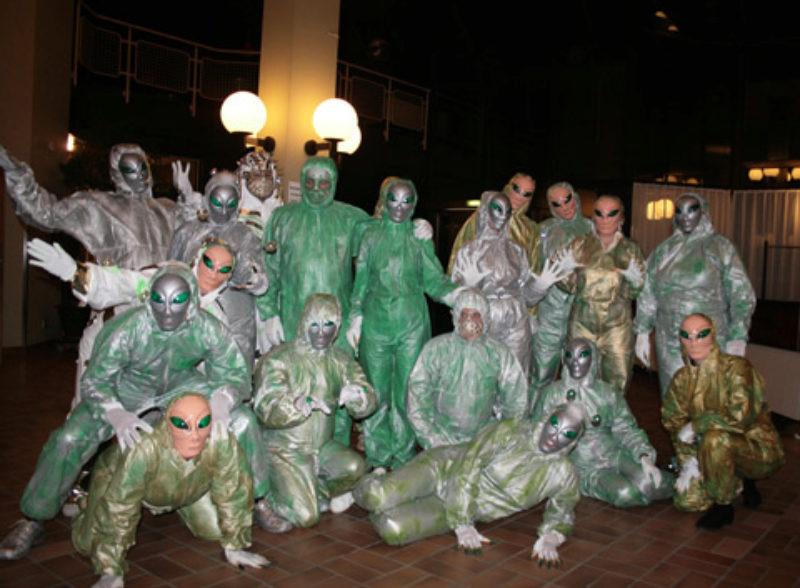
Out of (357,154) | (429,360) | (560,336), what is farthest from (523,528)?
(357,154)

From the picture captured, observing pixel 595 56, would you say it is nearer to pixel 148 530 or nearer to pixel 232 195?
pixel 232 195

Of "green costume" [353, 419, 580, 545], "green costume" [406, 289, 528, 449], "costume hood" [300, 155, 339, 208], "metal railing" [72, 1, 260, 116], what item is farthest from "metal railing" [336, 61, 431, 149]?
"green costume" [353, 419, 580, 545]

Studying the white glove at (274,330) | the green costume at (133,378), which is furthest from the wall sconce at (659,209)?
the green costume at (133,378)

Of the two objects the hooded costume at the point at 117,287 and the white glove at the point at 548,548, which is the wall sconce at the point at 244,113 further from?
the white glove at the point at 548,548

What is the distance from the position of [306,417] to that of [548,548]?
145 cm

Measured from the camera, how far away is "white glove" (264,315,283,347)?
15.7 feet

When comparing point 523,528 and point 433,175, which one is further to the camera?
point 433,175

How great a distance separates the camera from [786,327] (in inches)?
460

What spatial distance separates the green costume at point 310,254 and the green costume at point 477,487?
933 mm

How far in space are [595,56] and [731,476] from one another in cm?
1200

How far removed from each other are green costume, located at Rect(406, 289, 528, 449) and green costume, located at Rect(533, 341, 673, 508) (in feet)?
1.08

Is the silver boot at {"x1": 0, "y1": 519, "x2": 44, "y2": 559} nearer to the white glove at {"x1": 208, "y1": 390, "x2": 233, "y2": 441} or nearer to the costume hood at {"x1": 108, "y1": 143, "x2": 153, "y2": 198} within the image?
the white glove at {"x1": 208, "y1": 390, "x2": 233, "y2": 441}

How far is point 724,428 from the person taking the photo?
171 inches

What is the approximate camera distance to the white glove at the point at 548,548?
3.60m
